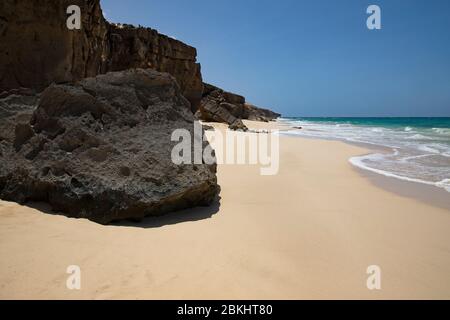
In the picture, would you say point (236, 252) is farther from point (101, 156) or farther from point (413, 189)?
point (413, 189)

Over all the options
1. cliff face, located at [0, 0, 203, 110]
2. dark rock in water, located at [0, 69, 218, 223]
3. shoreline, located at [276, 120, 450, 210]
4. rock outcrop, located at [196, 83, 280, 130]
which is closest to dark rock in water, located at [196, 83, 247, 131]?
rock outcrop, located at [196, 83, 280, 130]

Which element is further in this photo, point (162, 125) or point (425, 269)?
point (162, 125)

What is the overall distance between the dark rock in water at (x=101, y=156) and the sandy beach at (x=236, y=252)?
0.64 feet

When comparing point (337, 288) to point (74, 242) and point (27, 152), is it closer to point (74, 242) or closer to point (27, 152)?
point (74, 242)

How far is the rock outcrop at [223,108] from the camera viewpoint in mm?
24562

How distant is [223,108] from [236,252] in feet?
79.2

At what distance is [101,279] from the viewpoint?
1.96 metres

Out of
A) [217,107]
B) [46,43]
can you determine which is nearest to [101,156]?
[46,43]

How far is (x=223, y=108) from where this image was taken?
85.3 feet

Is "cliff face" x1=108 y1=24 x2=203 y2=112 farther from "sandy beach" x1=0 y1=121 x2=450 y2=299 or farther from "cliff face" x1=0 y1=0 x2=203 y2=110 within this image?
"sandy beach" x1=0 y1=121 x2=450 y2=299

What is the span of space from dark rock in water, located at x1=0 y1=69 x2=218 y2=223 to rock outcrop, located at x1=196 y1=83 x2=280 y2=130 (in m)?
16.1

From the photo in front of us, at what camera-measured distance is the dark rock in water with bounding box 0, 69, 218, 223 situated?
297 cm
